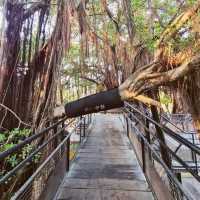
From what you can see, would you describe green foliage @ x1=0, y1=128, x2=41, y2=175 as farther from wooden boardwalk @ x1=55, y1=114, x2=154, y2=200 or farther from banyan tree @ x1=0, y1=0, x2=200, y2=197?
wooden boardwalk @ x1=55, y1=114, x2=154, y2=200

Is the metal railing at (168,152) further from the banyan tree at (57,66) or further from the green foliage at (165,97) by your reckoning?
the green foliage at (165,97)

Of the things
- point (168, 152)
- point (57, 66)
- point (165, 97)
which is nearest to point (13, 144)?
point (57, 66)

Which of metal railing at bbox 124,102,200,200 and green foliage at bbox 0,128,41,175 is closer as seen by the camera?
metal railing at bbox 124,102,200,200

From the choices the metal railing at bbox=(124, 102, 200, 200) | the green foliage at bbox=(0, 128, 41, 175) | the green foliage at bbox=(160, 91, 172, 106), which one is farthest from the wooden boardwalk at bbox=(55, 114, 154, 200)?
the green foliage at bbox=(160, 91, 172, 106)

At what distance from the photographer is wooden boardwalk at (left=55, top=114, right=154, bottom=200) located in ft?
8.00

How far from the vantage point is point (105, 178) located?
296 cm

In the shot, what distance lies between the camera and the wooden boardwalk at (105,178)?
2439mm

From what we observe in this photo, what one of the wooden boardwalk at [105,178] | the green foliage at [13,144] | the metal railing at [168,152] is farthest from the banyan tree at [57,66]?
the wooden boardwalk at [105,178]

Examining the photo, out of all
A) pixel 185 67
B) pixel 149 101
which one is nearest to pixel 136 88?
pixel 149 101

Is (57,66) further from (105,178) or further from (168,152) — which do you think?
(168,152)

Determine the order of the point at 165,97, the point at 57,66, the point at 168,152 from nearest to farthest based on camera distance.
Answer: the point at 168,152 < the point at 57,66 < the point at 165,97

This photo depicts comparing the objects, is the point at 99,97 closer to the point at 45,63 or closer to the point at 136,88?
the point at 136,88

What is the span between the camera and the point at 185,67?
2.47 metres

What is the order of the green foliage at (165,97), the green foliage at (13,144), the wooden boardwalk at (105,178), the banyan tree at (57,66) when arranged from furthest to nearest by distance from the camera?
the green foliage at (165,97) < the green foliage at (13,144) < the banyan tree at (57,66) < the wooden boardwalk at (105,178)
